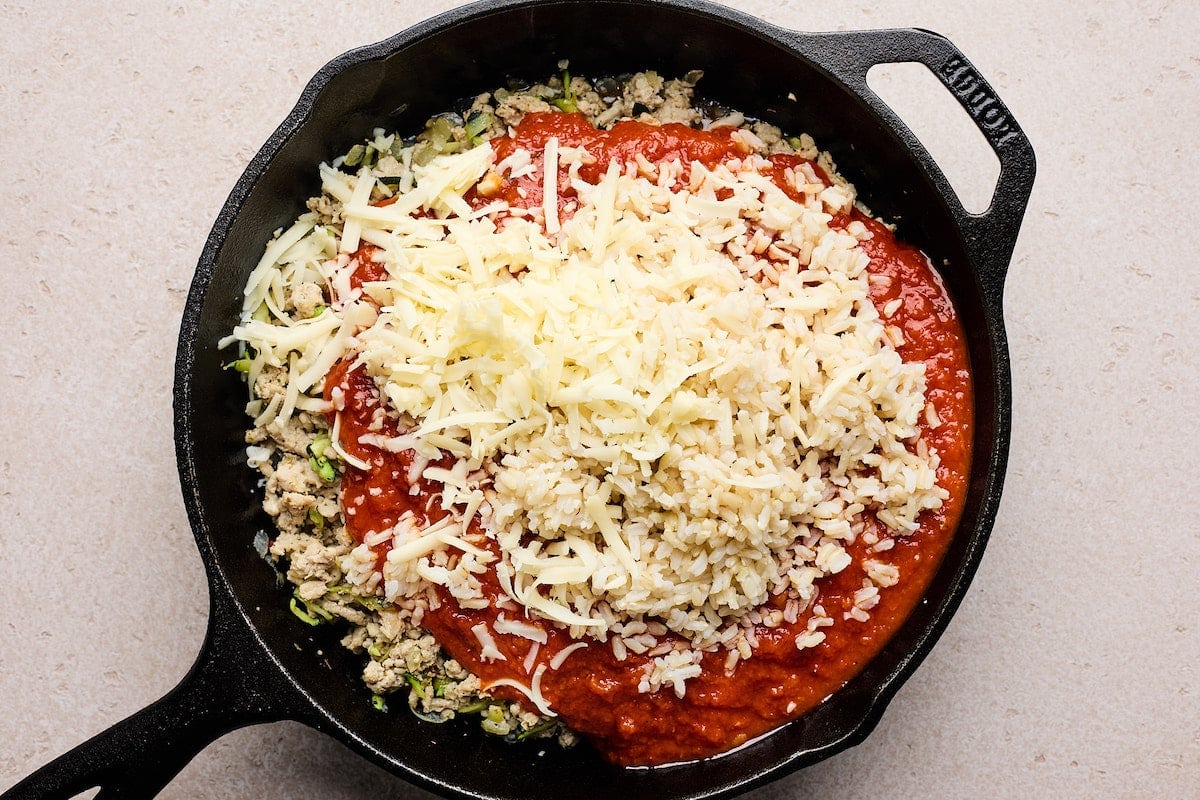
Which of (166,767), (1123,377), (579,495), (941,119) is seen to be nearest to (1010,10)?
(941,119)

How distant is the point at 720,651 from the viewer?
237 centimetres

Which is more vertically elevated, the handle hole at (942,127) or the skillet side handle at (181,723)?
the handle hole at (942,127)

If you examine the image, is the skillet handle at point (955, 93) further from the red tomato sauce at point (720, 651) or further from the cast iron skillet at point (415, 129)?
the red tomato sauce at point (720, 651)

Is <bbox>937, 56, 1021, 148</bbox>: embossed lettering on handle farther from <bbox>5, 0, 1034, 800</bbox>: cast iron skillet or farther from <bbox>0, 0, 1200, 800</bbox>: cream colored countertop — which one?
<bbox>0, 0, 1200, 800</bbox>: cream colored countertop

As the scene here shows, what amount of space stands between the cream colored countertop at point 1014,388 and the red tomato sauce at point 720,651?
44 cm

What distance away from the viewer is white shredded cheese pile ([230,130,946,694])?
2.14m

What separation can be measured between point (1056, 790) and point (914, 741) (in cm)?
45

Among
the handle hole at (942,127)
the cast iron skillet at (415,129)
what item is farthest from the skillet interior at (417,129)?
the handle hole at (942,127)

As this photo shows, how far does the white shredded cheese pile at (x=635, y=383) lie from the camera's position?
2.14 metres

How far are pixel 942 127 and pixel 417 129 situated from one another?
156cm

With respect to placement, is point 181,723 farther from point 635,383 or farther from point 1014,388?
point 1014,388

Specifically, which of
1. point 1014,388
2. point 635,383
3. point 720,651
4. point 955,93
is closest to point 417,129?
point 635,383

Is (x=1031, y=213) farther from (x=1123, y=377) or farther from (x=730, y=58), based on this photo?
(x=730, y=58)

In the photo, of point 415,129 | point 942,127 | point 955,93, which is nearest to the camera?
point 955,93
